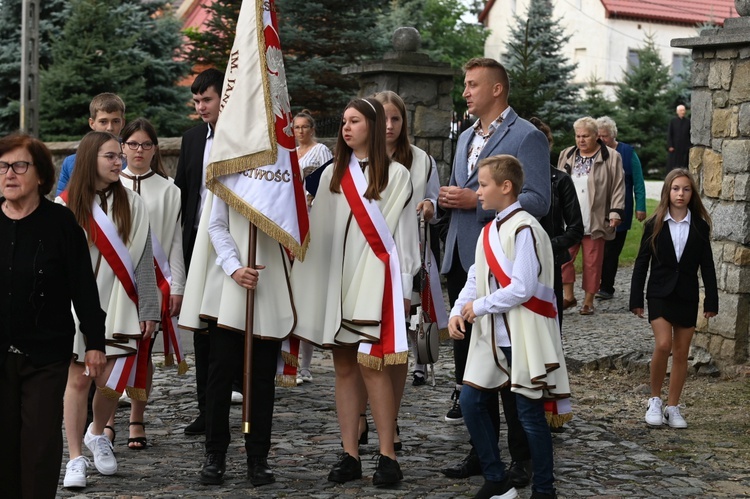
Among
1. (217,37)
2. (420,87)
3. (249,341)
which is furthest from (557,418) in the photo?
(217,37)

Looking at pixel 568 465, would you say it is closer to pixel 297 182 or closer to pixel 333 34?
Result: pixel 297 182

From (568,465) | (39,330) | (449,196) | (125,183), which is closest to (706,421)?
(568,465)

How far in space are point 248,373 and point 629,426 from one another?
2799 millimetres

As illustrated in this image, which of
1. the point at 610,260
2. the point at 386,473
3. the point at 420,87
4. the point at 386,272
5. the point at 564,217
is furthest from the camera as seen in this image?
the point at 610,260

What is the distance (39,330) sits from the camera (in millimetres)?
4746

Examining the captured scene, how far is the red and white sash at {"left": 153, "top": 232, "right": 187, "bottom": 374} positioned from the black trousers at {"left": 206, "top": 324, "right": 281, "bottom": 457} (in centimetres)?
79

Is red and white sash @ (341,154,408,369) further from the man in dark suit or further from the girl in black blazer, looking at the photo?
the girl in black blazer

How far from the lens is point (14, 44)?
992 inches

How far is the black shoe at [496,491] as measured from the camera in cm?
554

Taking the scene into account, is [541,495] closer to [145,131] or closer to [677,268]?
[677,268]

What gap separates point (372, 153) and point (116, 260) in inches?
54.7

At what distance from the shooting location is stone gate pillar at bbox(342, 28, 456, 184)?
11.9 m

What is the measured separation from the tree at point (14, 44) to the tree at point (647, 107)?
16.2 m

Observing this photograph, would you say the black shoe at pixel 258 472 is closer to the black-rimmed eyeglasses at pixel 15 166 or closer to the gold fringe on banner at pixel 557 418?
the gold fringe on banner at pixel 557 418
